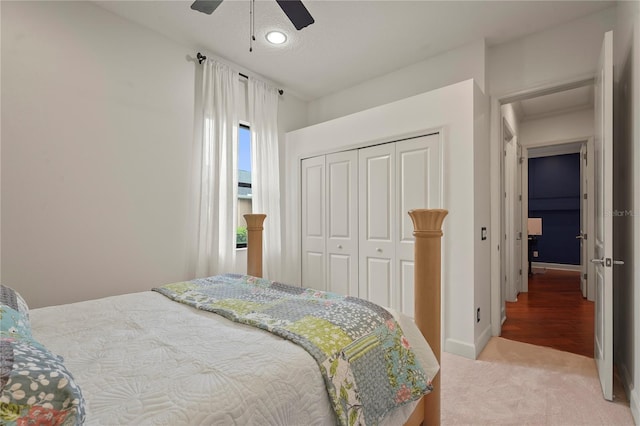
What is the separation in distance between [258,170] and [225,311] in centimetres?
239

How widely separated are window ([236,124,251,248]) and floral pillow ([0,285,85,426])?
114 inches

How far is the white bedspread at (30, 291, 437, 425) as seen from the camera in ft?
2.32

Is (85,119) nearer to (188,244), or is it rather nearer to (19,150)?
(19,150)

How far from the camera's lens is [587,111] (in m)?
4.59

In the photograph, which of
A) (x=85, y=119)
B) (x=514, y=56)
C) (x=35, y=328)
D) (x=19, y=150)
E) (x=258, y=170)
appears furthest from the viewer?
(x=258, y=170)

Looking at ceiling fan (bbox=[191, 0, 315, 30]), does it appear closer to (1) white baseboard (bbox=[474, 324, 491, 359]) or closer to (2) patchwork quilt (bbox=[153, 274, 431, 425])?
(2) patchwork quilt (bbox=[153, 274, 431, 425])

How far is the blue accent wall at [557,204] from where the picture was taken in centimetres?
661

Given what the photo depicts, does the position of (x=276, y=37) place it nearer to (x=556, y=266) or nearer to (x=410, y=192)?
(x=410, y=192)

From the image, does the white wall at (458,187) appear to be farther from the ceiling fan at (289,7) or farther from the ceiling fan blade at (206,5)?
the ceiling fan blade at (206,5)

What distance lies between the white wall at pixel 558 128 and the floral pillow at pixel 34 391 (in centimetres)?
602

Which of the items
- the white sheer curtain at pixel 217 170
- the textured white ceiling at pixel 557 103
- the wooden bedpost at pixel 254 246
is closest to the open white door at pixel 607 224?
the wooden bedpost at pixel 254 246

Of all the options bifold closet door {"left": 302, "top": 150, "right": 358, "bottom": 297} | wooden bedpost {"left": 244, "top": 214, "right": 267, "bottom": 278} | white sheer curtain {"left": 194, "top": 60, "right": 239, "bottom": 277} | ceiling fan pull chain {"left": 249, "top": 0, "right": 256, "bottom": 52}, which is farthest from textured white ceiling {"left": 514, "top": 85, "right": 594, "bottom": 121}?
wooden bedpost {"left": 244, "top": 214, "right": 267, "bottom": 278}

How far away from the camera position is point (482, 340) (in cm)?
266

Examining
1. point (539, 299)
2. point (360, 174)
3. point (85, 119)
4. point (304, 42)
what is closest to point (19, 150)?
point (85, 119)
